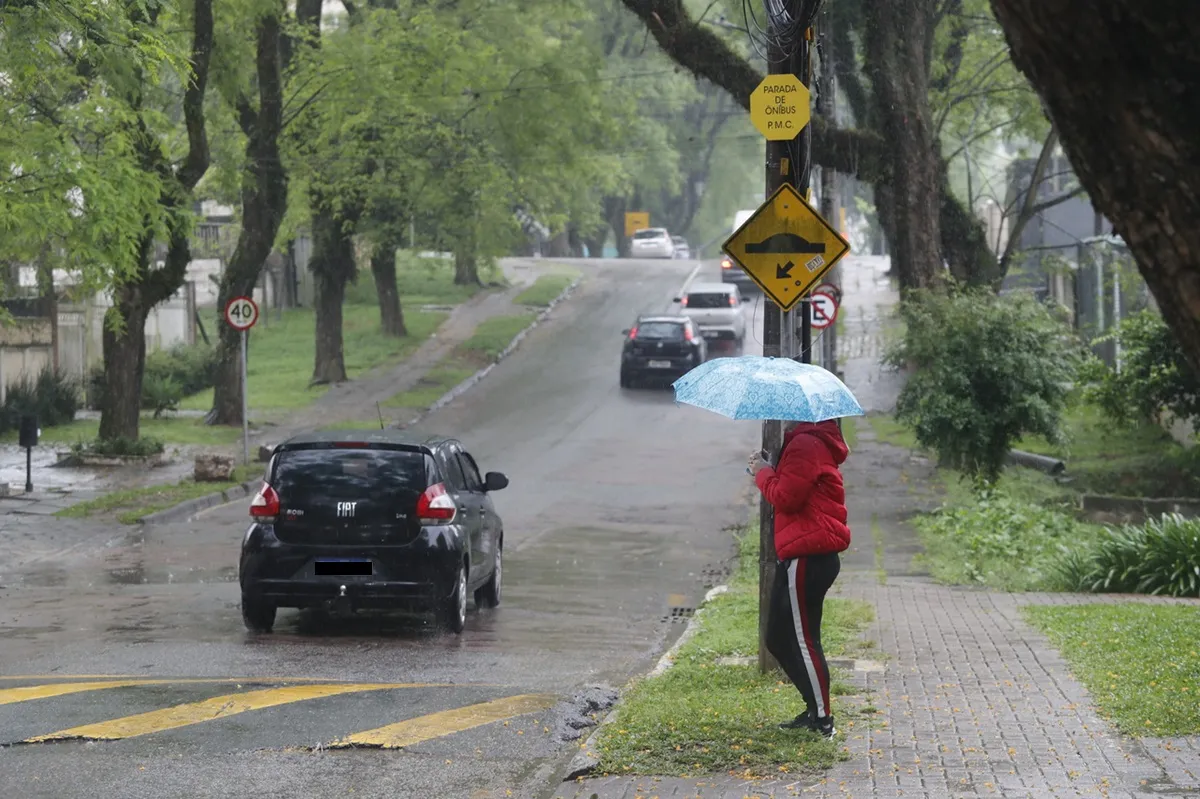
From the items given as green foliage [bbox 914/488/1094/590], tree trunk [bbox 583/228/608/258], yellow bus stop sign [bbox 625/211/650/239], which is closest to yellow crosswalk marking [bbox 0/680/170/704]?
green foliage [bbox 914/488/1094/590]

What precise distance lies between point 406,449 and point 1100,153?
29.9ft

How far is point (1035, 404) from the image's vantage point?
20750mm

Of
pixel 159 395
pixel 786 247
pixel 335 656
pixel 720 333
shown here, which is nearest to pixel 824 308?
pixel 720 333

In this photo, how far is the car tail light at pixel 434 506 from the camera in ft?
39.8

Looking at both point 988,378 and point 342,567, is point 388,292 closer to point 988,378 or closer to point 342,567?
point 988,378

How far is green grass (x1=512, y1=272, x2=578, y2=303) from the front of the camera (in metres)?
50.8

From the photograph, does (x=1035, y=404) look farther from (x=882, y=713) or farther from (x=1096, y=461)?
(x=882, y=713)

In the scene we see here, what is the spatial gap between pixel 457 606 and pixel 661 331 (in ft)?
81.6

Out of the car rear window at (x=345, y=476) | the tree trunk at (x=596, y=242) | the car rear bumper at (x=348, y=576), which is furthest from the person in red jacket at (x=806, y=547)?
the tree trunk at (x=596, y=242)

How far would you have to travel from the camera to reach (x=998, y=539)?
1722 cm

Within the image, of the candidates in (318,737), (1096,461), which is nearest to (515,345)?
(1096,461)

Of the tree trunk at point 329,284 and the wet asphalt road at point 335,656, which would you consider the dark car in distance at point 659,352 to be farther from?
the wet asphalt road at point 335,656

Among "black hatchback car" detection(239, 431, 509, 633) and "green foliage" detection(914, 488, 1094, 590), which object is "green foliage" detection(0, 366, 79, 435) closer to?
"green foliage" detection(914, 488, 1094, 590)

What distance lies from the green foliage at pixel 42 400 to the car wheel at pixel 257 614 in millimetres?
19717
